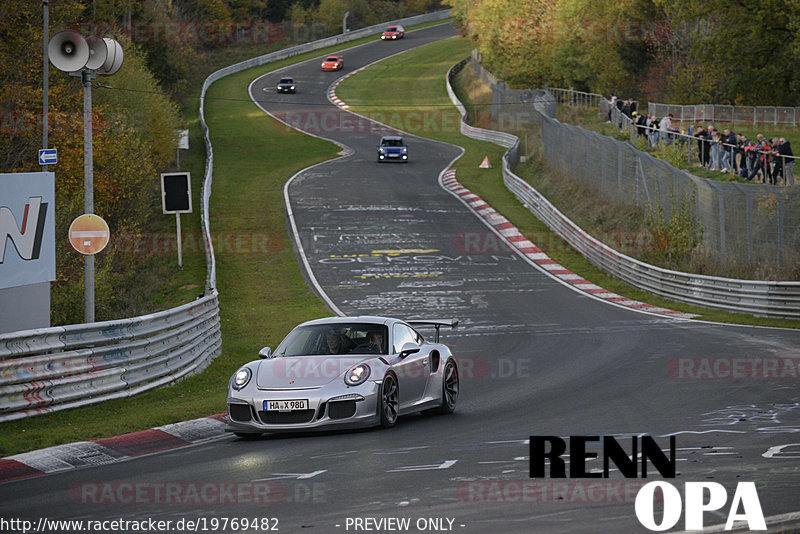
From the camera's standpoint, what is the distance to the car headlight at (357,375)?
11.7 meters

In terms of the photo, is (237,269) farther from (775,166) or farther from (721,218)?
(775,166)

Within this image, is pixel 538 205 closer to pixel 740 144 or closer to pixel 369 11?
pixel 740 144

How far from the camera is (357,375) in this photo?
1177 cm

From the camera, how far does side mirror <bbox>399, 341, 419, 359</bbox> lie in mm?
12531

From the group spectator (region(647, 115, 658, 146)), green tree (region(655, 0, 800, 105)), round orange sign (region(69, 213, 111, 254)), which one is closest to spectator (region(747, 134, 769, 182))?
spectator (region(647, 115, 658, 146))

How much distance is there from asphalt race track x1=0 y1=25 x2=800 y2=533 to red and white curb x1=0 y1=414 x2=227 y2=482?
377mm

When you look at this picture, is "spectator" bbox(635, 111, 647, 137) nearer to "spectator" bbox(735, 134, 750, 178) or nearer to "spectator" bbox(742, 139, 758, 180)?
"spectator" bbox(735, 134, 750, 178)

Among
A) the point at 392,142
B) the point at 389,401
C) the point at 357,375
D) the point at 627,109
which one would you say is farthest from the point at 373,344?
the point at 392,142

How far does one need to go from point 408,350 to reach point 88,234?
5101mm

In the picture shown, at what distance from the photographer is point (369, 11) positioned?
128m

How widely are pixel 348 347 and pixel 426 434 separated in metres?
1.64

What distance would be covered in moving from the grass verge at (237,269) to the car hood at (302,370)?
1637 millimetres

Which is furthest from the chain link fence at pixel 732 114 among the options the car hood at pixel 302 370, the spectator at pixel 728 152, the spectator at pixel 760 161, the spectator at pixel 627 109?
the car hood at pixel 302 370

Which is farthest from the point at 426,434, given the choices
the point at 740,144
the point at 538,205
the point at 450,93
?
the point at 450,93
